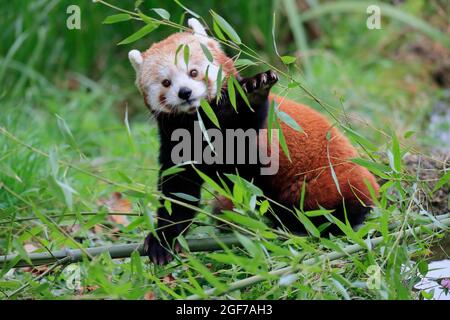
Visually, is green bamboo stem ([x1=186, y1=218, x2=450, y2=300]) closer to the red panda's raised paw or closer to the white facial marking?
the red panda's raised paw

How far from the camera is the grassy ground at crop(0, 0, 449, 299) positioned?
7.58ft

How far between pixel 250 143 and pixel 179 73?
444 mm

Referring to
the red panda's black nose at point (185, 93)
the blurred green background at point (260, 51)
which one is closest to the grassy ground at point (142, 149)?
the blurred green background at point (260, 51)

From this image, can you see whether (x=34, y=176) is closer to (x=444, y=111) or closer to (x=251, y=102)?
(x=251, y=102)

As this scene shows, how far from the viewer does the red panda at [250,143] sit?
9.75 feet

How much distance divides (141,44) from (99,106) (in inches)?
32.1

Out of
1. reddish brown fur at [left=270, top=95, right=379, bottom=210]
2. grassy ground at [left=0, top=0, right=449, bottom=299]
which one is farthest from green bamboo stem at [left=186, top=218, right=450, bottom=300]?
reddish brown fur at [left=270, top=95, right=379, bottom=210]

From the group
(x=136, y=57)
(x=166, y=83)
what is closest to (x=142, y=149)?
(x=136, y=57)

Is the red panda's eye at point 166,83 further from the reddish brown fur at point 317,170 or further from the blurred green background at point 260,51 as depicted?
the blurred green background at point 260,51

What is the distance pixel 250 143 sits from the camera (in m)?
3.02

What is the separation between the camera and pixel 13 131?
13.4 feet

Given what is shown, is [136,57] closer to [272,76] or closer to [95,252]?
[272,76]

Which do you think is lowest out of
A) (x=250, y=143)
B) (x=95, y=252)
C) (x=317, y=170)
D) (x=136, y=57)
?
(x=95, y=252)

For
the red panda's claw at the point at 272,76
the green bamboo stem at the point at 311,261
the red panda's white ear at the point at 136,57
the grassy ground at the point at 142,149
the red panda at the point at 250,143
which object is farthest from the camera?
the red panda's white ear at the point at 136,57
